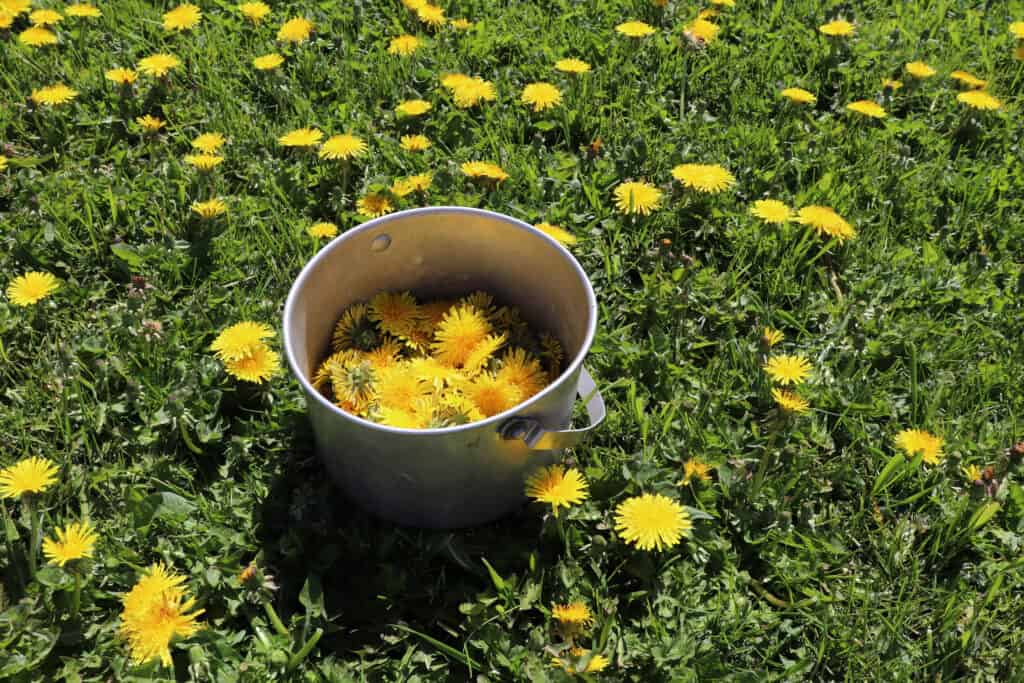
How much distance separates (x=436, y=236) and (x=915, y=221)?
1.60 metres

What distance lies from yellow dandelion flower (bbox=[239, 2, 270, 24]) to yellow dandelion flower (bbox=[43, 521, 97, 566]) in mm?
2051

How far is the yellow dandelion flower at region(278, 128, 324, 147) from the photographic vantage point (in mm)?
2529

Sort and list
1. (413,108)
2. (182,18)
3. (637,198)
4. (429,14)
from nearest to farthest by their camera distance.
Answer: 1. (637,198)
2. (413,108)
3. (182,18)
4. (429,14)

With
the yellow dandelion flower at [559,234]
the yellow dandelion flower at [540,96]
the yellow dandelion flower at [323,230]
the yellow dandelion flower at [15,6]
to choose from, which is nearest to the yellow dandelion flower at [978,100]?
the yellow dandelion flower at [540,96]

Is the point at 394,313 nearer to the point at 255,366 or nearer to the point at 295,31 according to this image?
the point at 255,366

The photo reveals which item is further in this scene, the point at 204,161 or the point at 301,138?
the point at 301,138

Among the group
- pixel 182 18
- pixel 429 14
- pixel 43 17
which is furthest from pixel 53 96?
pixel 429 14

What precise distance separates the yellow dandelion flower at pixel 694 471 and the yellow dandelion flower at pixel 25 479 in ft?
4.49

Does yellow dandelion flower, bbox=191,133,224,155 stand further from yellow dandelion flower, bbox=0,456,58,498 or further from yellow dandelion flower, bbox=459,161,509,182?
yellow dandelion flower, bbox=0,456,58,498

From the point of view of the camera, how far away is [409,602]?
5.74 ft

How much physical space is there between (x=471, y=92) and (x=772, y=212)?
1052 millimetres

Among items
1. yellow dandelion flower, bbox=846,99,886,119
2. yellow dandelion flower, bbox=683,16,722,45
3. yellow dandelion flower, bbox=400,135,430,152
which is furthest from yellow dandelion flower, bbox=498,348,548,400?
yellow dandelion flower, bbox=683,16,722,45

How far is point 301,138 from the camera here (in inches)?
100

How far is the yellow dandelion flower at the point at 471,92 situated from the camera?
9.02ft
